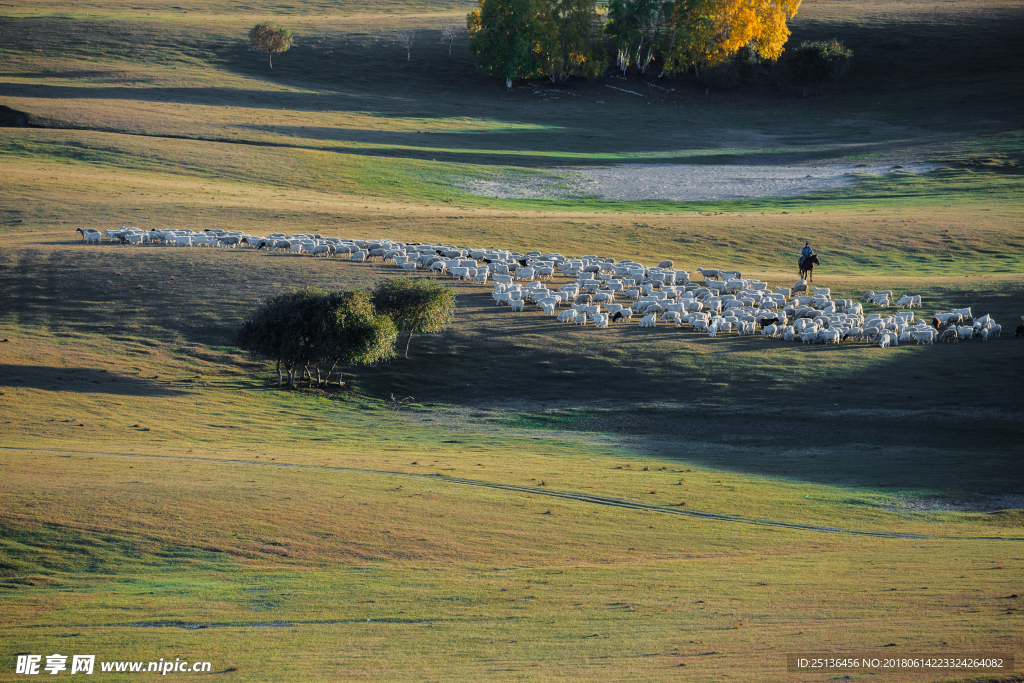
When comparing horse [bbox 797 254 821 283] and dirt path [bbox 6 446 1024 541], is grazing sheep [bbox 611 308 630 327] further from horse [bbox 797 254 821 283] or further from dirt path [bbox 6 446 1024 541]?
dirt path [bbox 6 446 1024 541]

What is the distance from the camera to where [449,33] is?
13088cm

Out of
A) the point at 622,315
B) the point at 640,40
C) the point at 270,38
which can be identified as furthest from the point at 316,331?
the point at 640,40

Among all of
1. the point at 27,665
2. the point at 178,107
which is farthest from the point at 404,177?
the point at 27,665

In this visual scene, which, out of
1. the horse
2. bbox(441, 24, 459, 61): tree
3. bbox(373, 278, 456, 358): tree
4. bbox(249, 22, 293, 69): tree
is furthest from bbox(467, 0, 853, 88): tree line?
bbox(373, 278, 456, 358): tree

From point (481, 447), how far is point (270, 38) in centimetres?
9674

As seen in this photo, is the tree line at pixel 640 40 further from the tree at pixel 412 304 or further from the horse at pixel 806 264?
the tree at pixel 412 304

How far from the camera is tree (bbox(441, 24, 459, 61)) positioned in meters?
128

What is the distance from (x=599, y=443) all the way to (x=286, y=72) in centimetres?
9547

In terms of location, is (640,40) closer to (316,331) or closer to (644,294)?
(644,294)

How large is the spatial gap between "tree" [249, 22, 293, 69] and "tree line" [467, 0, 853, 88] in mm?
22944

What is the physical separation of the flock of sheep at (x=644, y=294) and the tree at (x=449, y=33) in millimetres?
83879

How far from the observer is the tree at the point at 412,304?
115 ft

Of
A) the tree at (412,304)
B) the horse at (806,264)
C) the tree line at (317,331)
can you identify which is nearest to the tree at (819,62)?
the horse at (806,264)

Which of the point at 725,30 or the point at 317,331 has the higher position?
the point at 725,30
